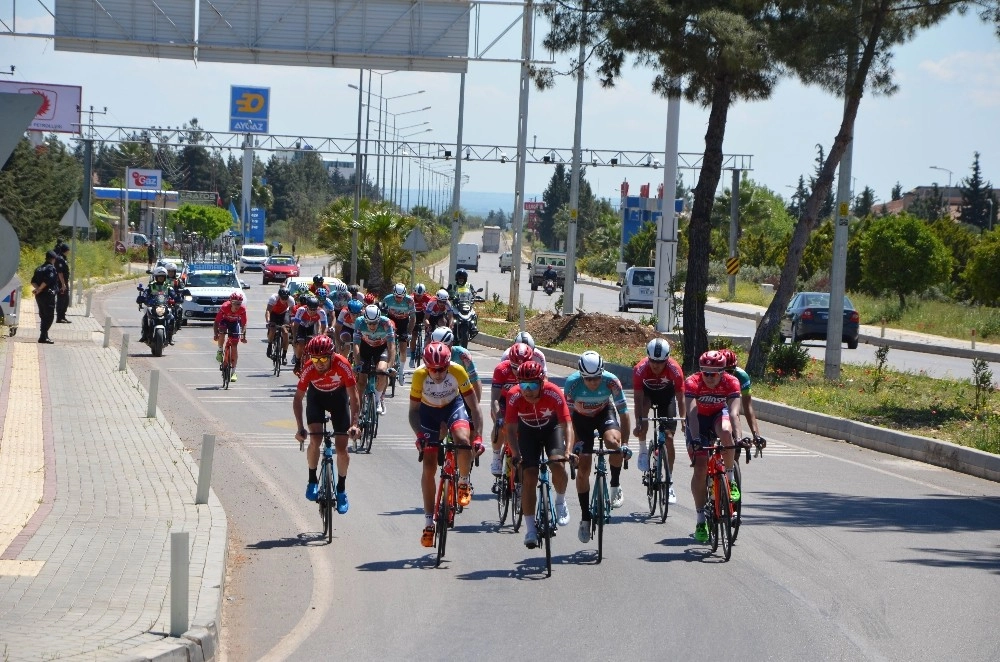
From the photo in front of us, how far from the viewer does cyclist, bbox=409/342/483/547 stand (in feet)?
34.8

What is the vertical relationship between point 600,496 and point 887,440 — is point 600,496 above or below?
above

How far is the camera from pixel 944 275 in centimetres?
5022

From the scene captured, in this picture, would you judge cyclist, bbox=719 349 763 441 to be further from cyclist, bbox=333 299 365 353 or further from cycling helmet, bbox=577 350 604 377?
cyclist, bbox=333 299 365 353

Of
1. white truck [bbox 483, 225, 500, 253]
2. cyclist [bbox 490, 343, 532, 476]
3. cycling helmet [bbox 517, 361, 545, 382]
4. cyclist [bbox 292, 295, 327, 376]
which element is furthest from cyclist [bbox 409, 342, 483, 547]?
white truck [bbox 483, 225, 500, 253]

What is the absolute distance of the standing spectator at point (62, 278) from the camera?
30.9m

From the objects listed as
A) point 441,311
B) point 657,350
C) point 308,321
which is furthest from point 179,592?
point 441,311

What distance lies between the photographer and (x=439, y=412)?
10.9 meters

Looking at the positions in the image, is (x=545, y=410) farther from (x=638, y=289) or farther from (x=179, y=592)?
(x=638, y=289)

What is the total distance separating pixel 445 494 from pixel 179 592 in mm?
3125

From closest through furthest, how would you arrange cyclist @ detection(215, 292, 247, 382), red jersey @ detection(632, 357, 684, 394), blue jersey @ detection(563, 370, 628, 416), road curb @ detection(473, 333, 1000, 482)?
1. blue jersey @ detection(563, 370, 628, 416)
2. red jersey @ detection(632, 357, 684, 394)
3. road curb @ detection(473, 333, 1000, 482)
4. cyclist @ detection(215, 292, 247, 382)

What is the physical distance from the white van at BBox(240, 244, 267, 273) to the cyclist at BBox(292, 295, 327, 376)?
215 ft

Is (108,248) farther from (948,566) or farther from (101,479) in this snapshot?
(948,566)

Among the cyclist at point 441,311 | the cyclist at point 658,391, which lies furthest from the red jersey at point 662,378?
the cyclist at point 441,311

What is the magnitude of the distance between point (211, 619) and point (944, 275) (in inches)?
1827
